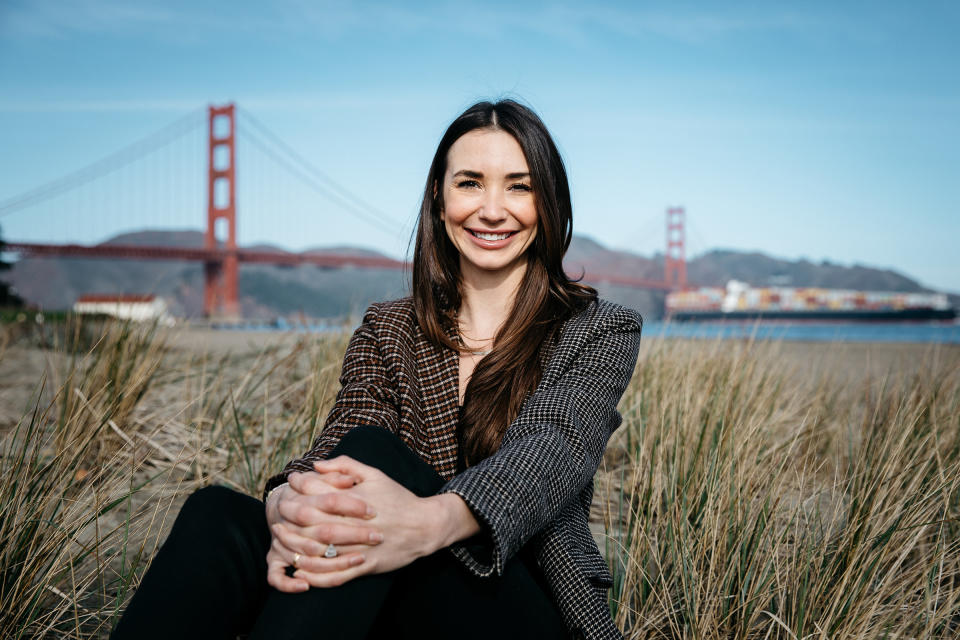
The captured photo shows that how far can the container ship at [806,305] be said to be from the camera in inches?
1233

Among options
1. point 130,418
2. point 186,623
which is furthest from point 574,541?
point 130,418

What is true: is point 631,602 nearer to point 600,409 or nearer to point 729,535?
point 729,535

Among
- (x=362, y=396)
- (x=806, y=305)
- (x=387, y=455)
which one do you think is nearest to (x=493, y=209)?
(x=362, y=396)

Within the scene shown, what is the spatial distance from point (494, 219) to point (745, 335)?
2.26 metres

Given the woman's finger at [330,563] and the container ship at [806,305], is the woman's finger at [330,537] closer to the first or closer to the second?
the woman's finger at [330,563]

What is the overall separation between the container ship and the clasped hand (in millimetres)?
29042

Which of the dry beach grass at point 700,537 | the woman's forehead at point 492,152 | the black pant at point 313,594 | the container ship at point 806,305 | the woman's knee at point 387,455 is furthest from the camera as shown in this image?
the container ship at point 806,305

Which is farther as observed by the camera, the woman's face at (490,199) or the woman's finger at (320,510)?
the woman's face at (490,199)

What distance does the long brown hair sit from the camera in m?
1.11

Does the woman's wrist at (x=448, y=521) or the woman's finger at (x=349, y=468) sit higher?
the woman's finger at (x=349, y=468)

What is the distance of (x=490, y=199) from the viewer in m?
1.19

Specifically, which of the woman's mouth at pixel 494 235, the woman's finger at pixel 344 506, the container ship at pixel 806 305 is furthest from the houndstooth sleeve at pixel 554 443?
the container ship at pixel 806 305

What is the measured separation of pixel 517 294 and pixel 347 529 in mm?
635

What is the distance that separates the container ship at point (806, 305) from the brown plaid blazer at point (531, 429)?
2864 centimetres
